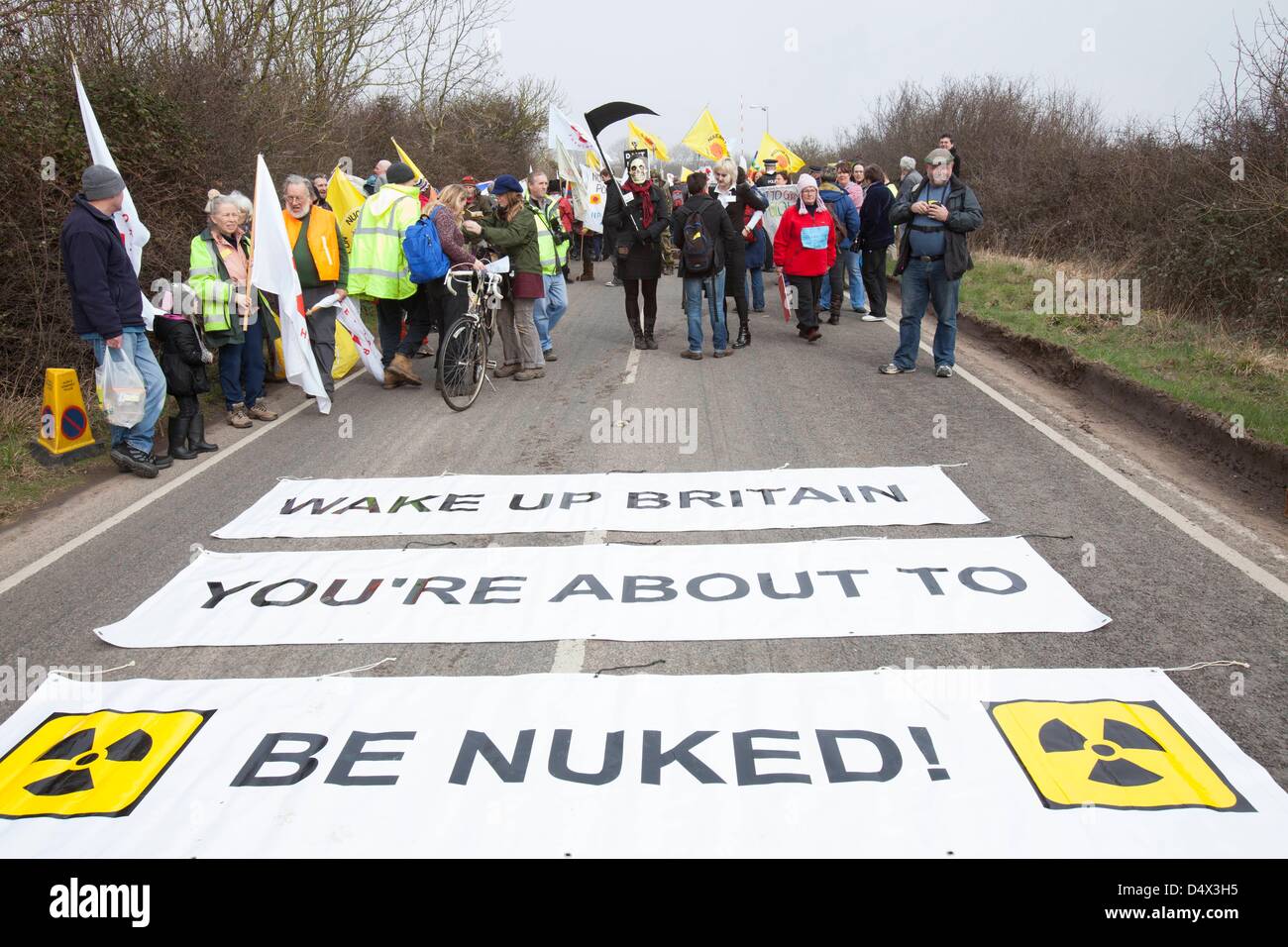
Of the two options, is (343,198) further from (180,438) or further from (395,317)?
(180,438)

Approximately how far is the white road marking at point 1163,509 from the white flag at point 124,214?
7120mm

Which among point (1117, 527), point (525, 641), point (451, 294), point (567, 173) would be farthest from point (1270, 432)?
point (567, 173)

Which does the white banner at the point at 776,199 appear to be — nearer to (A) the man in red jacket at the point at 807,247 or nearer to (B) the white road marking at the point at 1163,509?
(A) the man in red jacket at the point at 807,247

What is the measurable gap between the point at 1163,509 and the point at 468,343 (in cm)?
628

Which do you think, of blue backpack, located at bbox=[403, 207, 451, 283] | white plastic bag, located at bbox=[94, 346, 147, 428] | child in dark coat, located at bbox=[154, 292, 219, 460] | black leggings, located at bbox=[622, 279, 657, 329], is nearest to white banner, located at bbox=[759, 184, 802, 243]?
black leggings, located at bbox=[622, 279, 657, 329]

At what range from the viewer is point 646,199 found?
11.8 meters

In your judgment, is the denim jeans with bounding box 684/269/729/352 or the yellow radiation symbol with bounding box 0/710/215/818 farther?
the denim jeans with bounding box 684/269/729/352

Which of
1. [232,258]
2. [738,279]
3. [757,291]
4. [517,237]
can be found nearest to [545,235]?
[517,237]

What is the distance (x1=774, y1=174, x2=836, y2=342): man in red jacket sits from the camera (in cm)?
1241

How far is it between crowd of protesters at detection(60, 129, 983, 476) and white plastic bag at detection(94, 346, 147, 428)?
0.07 meters

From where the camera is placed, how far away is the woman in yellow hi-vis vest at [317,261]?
9.65m

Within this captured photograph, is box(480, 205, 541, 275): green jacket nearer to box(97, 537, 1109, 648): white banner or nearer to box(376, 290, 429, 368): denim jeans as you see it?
box(376, 290, 429, 368): denim jeans

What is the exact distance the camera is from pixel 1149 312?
12828 millimetres

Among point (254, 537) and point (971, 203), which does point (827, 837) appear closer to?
point (254, 537)
